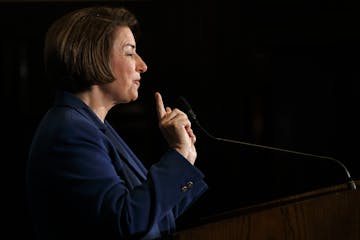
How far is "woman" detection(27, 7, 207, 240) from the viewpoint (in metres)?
1.13

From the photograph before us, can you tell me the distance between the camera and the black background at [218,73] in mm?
3225

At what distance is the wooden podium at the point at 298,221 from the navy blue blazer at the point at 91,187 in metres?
0.12

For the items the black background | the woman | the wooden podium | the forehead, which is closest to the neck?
the woman

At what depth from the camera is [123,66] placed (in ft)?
4.49

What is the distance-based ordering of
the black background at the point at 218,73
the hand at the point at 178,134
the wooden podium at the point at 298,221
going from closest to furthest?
the wooden podium at the point at 298,221 → the hand at the point at 178,134 → the black background at the point at 218,73

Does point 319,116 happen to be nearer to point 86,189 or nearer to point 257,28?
point 257,28

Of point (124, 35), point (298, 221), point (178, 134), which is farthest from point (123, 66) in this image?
point (298, 221)

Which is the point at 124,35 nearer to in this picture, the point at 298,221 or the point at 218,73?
the point at 298,221

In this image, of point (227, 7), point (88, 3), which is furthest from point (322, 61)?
point (88, 3)

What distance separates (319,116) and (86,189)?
2545mm

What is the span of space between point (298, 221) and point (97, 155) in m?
0.40

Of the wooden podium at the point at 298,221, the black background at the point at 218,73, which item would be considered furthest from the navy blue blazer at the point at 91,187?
the black background at the point at 218,73

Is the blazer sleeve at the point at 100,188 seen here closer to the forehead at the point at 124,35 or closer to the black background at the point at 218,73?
the forehead at the point at 124,35

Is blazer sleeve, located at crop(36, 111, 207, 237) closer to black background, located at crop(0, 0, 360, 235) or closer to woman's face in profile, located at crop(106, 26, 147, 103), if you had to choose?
woman's face in profile, located at crop(106, 26, 147, 103)
